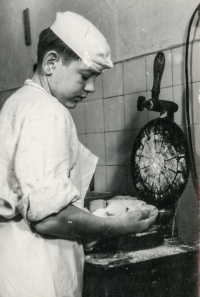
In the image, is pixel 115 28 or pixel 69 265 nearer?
pixel 69 265

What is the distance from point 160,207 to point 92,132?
1151mm

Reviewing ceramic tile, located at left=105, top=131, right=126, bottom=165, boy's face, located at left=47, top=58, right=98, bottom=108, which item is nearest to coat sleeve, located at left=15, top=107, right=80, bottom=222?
boy's face, located at left=47, top=58, right=98, bottom=108

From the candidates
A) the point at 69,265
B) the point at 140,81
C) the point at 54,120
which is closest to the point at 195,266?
the point at 69,265

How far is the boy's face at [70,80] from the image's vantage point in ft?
3.56

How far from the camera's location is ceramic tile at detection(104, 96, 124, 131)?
97.0 inches

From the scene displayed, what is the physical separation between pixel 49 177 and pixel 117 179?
165 centimetres

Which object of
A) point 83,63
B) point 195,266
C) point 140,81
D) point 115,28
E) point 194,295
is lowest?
point 194,295

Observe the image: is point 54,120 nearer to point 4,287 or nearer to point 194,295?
point 4,287

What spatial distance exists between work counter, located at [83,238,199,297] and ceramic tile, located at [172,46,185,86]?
938 mm

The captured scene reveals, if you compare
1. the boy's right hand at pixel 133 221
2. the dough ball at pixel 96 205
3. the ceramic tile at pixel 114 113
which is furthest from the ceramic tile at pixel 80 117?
the boy's right hand at pixel 133 221

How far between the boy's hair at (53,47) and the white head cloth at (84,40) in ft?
0.03

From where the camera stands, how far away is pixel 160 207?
1.70 metres

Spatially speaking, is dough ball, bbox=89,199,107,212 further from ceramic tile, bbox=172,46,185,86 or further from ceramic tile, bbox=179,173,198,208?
ceramic tile, bbox=172,46,185,86

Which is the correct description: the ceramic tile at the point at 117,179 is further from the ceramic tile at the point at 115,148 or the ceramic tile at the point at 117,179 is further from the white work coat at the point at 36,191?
the white work coat at the point at 36,191
